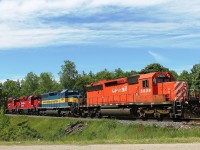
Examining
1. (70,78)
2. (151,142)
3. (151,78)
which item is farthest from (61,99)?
(70,78)

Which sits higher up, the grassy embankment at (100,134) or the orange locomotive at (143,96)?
the orange locomotive at (143,96)

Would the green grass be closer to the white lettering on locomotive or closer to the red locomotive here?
the white lettering on locomotive

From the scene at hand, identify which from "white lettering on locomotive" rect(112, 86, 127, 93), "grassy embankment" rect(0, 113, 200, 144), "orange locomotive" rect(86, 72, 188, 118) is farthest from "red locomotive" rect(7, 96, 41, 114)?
"white lettering on locomotive" rect(112, 86, 127, 93)

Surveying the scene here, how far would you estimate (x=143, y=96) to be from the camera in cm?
3172

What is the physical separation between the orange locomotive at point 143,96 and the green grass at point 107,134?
289 cm

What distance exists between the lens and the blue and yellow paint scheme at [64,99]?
158 feet

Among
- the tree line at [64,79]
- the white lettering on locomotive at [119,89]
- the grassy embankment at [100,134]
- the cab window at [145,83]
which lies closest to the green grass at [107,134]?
the grassy embankment at [100,134]

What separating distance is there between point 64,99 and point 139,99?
65.1 ft

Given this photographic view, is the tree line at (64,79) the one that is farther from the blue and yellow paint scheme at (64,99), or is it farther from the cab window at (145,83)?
the cab window at (145,83)

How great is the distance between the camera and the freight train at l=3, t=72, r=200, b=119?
91.4 feet

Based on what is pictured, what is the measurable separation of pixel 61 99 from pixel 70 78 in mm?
92303

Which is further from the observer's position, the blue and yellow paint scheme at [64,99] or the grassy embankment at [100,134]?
the blue and yellow paint scheme at [64,99]

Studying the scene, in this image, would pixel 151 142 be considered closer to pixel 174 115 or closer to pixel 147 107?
pixel 174 115

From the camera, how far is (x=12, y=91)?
146 meters
